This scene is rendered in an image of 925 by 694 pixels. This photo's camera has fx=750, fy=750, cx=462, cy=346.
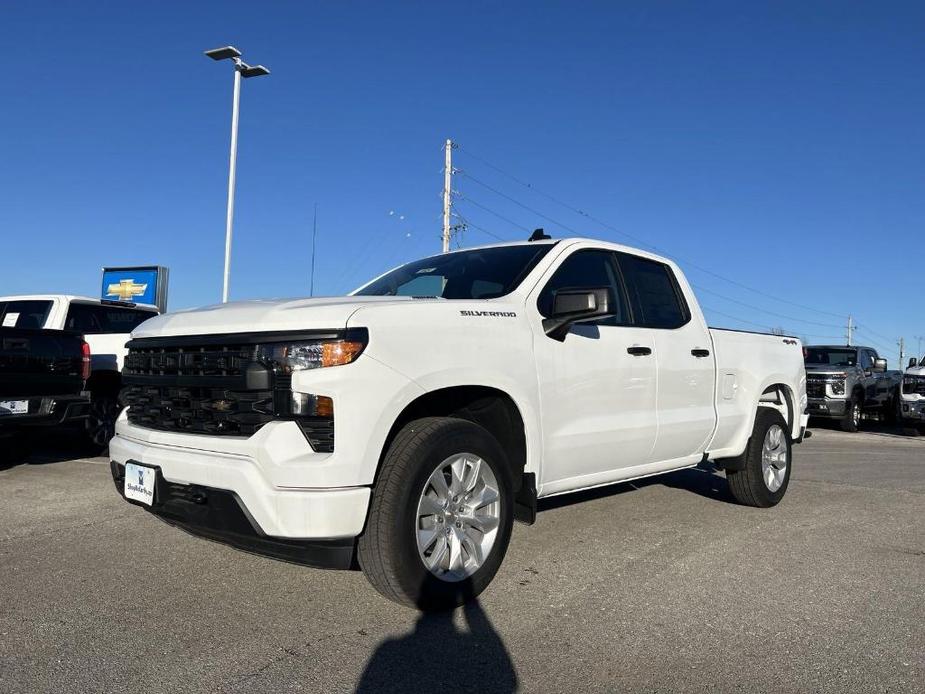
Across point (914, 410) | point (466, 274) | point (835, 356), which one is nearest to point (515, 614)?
point (466, 274)

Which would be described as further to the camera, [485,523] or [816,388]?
[816,388]

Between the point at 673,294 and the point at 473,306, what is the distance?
89.4 inches

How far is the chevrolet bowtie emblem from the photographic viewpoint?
21.8m

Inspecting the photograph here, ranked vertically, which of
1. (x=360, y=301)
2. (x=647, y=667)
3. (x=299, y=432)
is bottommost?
(x=647, y=667)

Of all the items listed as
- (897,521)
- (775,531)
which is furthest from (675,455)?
(897,521)

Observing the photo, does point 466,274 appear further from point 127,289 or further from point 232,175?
point 127,289

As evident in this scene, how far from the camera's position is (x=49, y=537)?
4.77 metres

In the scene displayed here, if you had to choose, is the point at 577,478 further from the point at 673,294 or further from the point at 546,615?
the point at 673,294

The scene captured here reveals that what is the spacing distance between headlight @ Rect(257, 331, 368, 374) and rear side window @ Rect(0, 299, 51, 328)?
24.1ft

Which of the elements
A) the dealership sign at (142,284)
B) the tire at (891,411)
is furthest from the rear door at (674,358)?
the dealership sign at (142,284)

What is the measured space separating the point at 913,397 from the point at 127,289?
66.7 feet

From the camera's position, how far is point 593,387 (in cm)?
434

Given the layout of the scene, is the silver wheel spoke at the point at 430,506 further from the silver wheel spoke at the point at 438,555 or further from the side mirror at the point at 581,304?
the side mirror at the point at 581,304

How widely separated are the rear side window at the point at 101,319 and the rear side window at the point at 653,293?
6.64 meters
